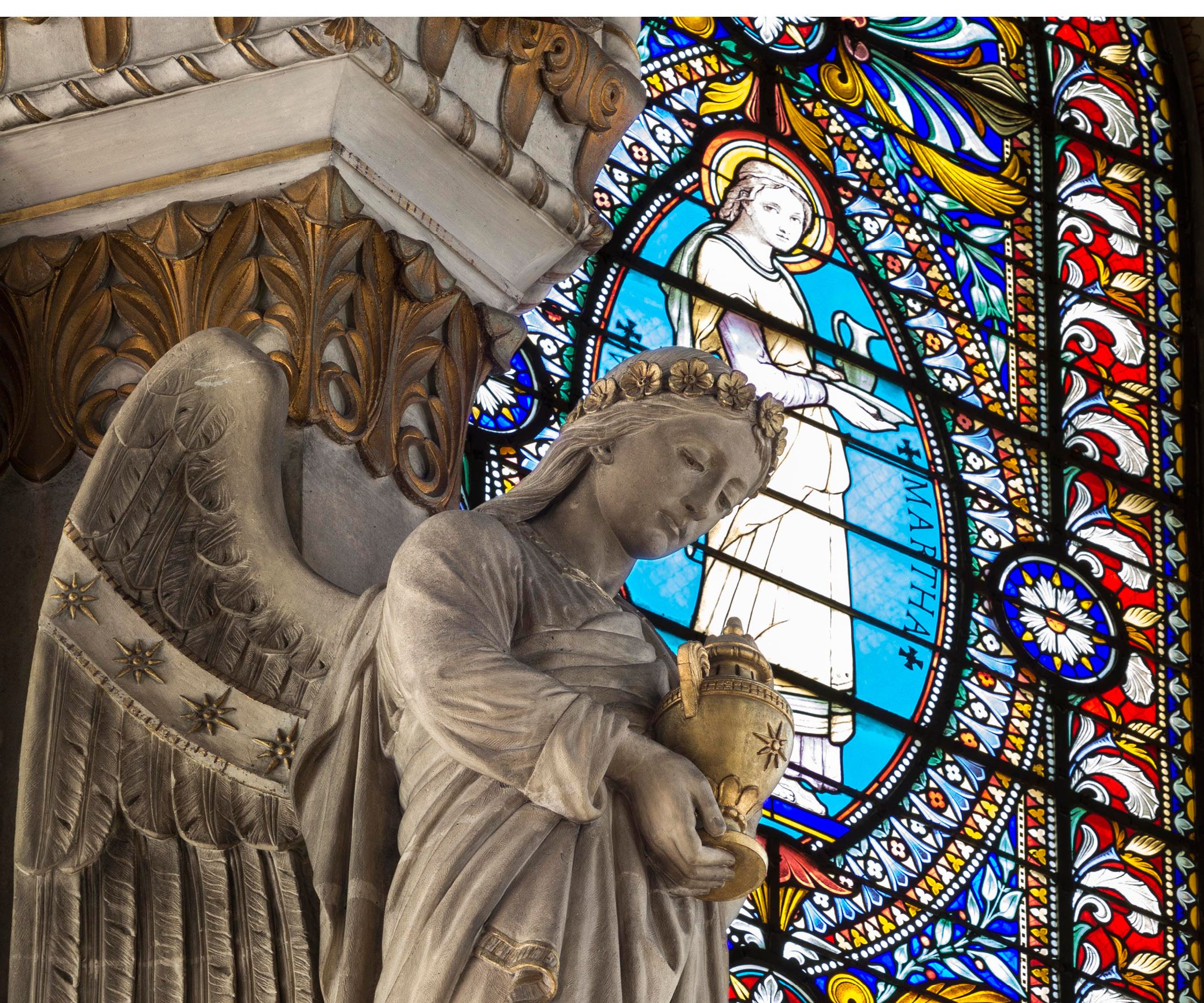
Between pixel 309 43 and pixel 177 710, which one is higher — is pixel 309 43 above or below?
above

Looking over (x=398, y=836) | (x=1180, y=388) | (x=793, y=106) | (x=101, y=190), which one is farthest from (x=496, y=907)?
A: (x=1180, y=388)

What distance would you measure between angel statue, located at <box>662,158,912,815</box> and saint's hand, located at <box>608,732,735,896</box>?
283 cm

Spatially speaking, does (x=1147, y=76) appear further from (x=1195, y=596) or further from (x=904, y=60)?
(x=1195, y=596)

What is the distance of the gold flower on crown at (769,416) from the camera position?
3320 millimetres

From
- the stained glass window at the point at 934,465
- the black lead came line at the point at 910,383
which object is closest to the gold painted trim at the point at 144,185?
the stained glass window at the point at 934,465

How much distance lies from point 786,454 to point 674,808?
3.06m

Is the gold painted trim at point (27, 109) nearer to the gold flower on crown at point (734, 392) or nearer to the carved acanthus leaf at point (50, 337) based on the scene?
the carved acanthus leaf at point (50, 337)

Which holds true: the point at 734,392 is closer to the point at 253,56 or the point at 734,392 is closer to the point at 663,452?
the point at 663,452

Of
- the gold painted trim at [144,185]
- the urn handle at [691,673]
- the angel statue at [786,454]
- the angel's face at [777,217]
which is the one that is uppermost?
the angel's face at [777,217]

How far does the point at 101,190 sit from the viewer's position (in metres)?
3.83

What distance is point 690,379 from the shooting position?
3316mm

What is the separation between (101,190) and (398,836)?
125cm

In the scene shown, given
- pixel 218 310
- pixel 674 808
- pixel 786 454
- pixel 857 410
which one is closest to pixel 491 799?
pixel 674 808

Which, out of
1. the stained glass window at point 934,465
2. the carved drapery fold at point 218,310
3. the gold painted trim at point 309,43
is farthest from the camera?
the stained glass window at point 934,465
